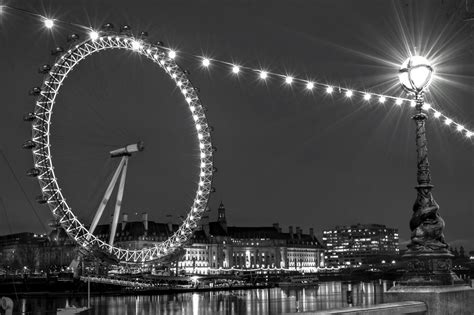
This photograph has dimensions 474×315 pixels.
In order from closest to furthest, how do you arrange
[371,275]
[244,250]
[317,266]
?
1. [371,275]
2. [244,250]
3. [317,266]

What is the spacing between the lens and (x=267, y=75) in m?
15.2

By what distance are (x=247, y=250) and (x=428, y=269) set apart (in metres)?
143

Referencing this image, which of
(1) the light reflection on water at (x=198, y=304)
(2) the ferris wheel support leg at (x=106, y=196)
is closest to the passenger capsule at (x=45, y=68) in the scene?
(2) the ferris wheel support leg at (x=106, y=196)

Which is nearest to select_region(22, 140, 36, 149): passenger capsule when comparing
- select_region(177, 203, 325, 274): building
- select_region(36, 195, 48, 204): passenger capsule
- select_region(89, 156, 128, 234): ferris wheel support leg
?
select_region(36, 195, 48, 204): passenger capsule

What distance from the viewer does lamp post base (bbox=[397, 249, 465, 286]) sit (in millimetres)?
8500

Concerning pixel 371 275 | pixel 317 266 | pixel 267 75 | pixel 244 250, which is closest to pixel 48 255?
pixel 244 250

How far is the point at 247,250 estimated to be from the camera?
492ft

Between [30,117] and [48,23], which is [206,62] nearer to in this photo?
[48,23]

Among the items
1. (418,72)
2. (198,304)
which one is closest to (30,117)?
(198,304)

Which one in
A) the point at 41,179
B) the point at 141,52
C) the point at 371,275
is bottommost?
the point at 371,275

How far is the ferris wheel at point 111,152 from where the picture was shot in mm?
33469

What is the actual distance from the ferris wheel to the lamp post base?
23.0 metres

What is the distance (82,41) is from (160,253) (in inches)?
696

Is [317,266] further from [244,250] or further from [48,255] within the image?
[48,255]
